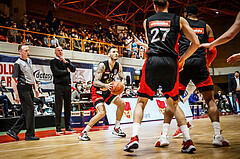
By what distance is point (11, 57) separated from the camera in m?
Result: 13.6

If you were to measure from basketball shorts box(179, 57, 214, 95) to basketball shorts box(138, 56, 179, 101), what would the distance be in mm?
776

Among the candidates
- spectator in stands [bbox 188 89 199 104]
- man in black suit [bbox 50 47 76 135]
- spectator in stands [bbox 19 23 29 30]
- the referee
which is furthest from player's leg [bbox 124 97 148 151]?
spectator in stands [bbox 19 23 29 30]

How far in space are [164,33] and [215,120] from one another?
1524 millimetres

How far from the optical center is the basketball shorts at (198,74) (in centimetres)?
429

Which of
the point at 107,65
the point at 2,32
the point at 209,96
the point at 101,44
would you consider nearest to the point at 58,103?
the point at 107,65

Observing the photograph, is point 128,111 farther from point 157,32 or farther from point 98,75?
point 157,32

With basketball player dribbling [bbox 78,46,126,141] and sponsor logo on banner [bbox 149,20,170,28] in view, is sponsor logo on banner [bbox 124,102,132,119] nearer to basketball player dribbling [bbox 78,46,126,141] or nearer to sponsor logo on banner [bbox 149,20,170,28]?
basketball player dribbling [bbox 78,46,126,141]

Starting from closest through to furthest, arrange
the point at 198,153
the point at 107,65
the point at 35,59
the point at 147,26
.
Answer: the point at 198,153 < the point at 147,26 < the point at 107,65 < the point at 35,59

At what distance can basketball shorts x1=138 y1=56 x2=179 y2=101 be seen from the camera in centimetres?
359

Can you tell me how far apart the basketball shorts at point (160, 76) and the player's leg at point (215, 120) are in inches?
33.2

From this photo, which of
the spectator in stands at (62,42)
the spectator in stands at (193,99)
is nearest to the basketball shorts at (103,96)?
the spectator in stands at (193,99)

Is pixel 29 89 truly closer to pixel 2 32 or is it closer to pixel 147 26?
pixel 147 26

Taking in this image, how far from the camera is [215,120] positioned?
4.16 m

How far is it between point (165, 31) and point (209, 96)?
1.30m
